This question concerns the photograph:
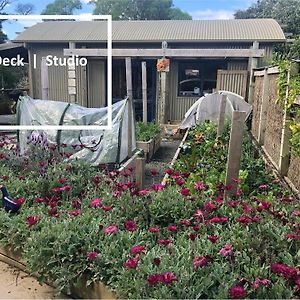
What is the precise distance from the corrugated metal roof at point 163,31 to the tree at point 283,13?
367cm

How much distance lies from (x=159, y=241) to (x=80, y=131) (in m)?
4.13

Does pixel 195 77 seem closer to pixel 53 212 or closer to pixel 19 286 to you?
pixel 53 212

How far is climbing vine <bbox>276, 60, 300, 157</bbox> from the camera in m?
3.67

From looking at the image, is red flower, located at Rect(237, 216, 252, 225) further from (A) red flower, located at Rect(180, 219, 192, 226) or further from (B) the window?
(B) the window

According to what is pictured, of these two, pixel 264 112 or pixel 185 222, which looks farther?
pixel 264 112

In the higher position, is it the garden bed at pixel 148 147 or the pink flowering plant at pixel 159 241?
the pink flowering plant at pixel 159 241

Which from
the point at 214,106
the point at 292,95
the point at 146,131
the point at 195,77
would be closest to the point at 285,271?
the point at 292,95

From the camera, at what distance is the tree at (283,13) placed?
63.2ft

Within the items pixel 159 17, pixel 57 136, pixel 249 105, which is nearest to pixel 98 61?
pixel 249 105

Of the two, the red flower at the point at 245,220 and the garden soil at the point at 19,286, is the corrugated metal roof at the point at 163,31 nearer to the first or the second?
the red flower at the point at 245,220

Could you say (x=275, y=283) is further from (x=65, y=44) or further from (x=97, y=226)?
(x=65, y=44)

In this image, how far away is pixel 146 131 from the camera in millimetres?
8695

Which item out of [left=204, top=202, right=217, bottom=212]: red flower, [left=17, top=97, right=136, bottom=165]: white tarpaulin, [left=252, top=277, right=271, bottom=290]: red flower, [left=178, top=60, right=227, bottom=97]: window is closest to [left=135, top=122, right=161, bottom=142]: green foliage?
[left=17, top=97, right=136, bottom=165]: white tarpaulin

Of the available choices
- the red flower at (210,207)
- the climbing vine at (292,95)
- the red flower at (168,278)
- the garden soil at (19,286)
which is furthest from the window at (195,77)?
the red flower at (168,278)
